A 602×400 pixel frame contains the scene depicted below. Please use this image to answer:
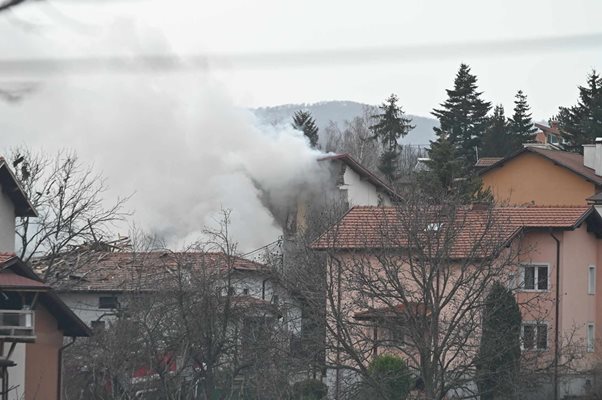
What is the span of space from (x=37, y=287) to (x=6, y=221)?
8617mm

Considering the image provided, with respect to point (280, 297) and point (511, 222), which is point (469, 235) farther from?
point (280, 297)

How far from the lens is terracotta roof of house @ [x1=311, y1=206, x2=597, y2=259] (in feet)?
97.2

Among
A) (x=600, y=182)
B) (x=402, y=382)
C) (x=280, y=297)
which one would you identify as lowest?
(x=402, y=382)

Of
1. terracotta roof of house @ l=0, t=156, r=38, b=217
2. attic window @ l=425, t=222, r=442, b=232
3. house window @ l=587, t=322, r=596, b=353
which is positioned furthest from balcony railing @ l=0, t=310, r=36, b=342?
house window @ l=587, t=322, r=596, b=353

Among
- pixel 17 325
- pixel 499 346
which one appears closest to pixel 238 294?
pixel 499 346

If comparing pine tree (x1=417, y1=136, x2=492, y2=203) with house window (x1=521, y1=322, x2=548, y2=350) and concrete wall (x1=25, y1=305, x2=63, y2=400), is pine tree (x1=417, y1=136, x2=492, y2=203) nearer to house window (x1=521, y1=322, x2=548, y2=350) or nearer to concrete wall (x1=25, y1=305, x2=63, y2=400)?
house window (x1=521, y1=322, x2=548, y2=350)

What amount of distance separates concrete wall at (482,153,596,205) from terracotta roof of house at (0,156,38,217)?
72.0 ft

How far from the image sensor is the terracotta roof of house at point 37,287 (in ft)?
80.3

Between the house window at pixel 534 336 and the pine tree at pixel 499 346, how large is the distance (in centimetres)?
37

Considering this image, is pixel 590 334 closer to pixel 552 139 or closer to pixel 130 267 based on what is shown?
pixel 130 267

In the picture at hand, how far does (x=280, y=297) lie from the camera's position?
3847cm

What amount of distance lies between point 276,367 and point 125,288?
1033cm

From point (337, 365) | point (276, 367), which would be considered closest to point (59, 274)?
point (276, 367)

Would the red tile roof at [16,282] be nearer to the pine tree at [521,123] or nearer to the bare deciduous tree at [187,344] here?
the bare deciduous tree at [187,344]
